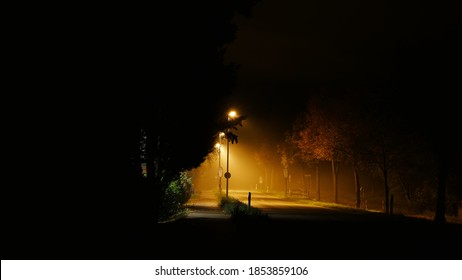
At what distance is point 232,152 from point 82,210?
162263 mm

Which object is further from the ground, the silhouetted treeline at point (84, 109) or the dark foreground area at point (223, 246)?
the silhouetted treeline at point (84, 109)

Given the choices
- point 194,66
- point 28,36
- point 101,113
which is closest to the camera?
point 28,36

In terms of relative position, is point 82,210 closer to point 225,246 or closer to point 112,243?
point 112,243

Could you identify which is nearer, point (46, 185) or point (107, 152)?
point (46, 185)

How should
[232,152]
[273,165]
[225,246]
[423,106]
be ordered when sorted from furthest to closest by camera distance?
[232,152]
[273,165]
[423,106]
[225,246]

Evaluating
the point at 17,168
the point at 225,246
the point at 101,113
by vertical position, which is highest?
the point at 101,113

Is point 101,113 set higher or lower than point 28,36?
lower

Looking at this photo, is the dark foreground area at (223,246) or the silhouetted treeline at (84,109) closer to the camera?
the silhouetted treeline at (84,109)

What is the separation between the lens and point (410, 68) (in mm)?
35375

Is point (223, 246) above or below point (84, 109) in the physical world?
below

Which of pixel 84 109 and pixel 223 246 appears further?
pixel 223 246

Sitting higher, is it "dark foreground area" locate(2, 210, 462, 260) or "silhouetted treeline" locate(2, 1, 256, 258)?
"silhouetted treeline" locate(2, 1, 256, 258)

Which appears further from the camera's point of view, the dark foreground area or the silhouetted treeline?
the dark foreground area
